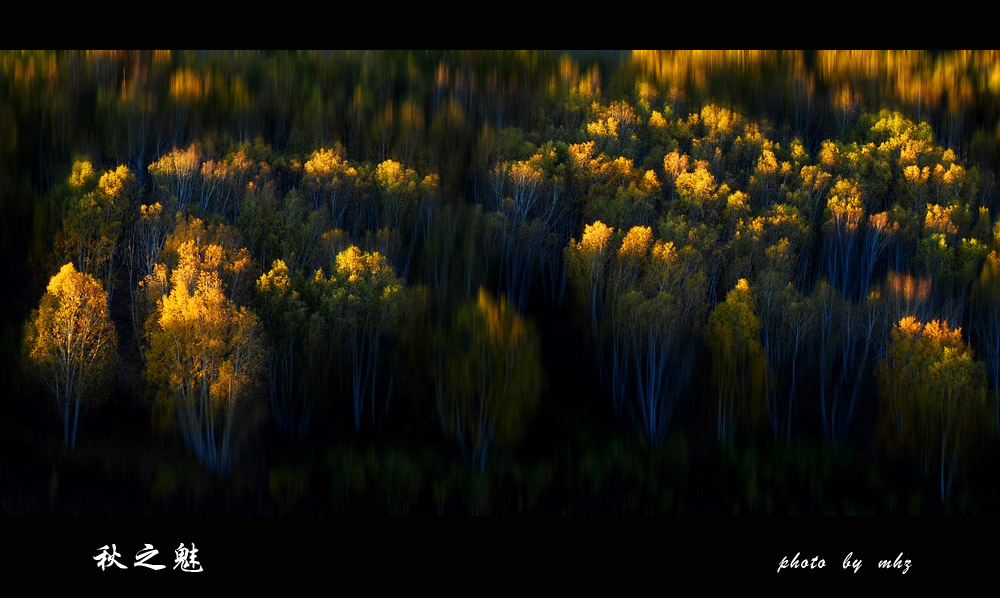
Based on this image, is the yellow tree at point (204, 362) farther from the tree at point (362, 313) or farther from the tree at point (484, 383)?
the tree at point (484, 383)

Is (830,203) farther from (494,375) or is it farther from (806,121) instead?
(494,375)

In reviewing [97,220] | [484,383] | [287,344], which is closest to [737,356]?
[484,383]

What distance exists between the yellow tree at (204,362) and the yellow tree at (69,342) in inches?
107

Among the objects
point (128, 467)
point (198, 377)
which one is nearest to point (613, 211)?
point (198, 377)

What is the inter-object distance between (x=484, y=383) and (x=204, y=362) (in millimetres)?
12984

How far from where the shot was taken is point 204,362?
42.2m

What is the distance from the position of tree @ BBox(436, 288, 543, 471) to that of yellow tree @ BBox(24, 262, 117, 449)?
16.3m

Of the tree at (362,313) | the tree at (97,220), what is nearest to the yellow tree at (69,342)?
the tree at (97,220)

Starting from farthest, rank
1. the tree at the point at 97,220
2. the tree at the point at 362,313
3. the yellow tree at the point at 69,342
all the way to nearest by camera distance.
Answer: the tree at the point at 362,313 → the tree at the point at 97,220 → the yellow tree at the point at 69,342

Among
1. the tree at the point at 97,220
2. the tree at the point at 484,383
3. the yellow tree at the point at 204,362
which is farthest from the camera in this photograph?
the tree at the point at 97,220

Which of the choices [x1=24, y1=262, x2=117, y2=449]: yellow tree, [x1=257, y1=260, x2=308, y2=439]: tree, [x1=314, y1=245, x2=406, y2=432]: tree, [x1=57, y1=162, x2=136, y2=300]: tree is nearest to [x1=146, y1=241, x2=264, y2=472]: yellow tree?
[x1=24, y1=262, x2=117, y2=449]: yellow tree

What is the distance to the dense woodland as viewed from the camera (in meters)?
43.3

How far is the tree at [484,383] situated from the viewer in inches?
1759

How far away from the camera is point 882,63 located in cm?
6175
